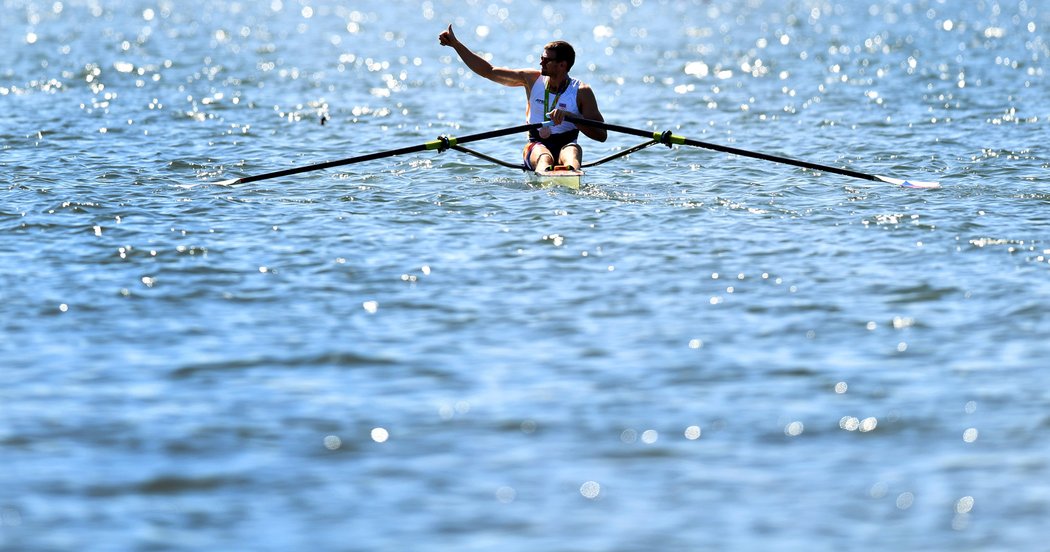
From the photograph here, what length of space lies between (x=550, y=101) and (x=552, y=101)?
25 millimetres

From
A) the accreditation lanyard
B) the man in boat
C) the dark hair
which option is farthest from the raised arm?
the dark hair

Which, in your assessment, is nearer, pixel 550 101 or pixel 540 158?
pixel 540 158

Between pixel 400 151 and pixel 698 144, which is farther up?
pixel 698 144

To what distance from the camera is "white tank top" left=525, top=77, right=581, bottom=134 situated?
18312 mm

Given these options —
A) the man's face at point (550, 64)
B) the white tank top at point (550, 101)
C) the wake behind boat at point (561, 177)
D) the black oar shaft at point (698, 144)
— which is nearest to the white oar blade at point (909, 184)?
the black oar shaft at point (698, 144)

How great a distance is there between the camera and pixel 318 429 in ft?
30.1

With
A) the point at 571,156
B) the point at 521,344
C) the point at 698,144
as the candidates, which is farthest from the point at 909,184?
the point at 521,344

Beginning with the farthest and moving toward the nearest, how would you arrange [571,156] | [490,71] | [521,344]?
[490,71]
[571,156]
[521,344]

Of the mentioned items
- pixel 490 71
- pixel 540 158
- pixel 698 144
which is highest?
pixel 490 71

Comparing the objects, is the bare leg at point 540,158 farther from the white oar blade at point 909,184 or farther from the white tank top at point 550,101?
the white oar blade at point 909,184

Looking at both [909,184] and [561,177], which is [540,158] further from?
[909,184]

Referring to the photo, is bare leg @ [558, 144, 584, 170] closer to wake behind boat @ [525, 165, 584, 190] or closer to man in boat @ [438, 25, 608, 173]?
man in boat @ [438, 25, 608, 173]

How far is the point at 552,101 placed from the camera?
18.4 m

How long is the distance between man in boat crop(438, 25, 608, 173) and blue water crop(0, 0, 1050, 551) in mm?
583
